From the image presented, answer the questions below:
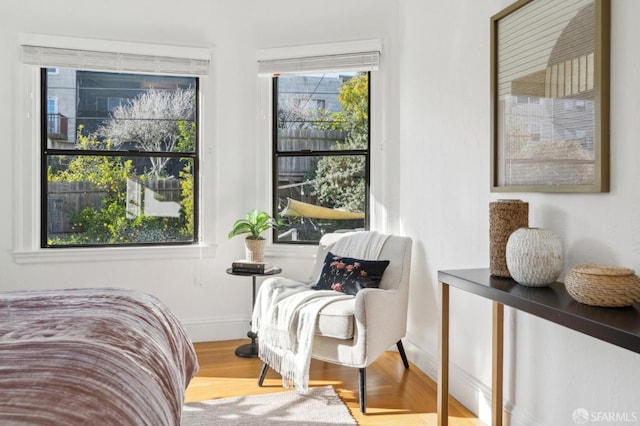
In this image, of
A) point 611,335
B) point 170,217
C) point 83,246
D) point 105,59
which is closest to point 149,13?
point 105,59

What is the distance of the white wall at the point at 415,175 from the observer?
166 cm

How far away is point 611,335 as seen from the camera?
3.96ft

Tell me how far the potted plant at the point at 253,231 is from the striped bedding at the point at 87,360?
147cm

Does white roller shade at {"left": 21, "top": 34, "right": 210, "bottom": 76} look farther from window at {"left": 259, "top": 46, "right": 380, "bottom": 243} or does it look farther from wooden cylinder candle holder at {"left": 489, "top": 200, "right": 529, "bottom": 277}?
wooden cylinder candle holder at {"left": 489, "top": 200, "right": 529, "bottom": 277}

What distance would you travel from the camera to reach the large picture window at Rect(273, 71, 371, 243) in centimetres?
364

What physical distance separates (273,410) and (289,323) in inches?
17.1

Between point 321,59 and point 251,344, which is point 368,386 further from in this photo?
point 321,59

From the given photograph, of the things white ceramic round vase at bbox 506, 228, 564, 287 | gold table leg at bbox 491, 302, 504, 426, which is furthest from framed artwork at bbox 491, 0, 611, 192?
gold table leg at bbox 491, 302, 504, 426

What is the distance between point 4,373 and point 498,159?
1960mm

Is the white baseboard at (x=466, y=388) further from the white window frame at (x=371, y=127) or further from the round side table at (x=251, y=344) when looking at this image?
the round side table at (x=251, y=344)

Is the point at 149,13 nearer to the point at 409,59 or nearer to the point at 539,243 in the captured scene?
the point at 409,59

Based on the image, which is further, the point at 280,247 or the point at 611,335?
the point at 280,247

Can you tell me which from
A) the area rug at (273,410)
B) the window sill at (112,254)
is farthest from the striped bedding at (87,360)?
the window sill at (112,254)

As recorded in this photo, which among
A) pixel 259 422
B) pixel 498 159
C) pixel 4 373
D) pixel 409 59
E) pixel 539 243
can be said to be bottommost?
pixel 259 422
